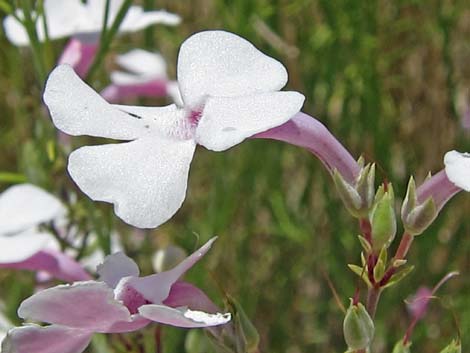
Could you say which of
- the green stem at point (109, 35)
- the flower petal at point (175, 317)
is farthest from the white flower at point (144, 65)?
the flower petal at point (175, 317)

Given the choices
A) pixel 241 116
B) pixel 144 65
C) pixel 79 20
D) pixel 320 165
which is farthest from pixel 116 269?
pixel 320 165

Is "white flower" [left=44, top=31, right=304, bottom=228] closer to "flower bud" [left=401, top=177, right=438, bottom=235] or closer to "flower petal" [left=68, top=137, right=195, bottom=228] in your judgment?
"flower petal" [left=68, top=137, right=195, bottom=228]

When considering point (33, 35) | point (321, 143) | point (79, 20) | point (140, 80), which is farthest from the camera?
point (140, 80)

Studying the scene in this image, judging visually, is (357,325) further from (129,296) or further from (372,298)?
(129,296)

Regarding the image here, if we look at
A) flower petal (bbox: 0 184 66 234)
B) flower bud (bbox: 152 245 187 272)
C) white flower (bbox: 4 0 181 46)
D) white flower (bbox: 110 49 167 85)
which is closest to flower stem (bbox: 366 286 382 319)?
flower bud (bbox: 152 245 187 272)

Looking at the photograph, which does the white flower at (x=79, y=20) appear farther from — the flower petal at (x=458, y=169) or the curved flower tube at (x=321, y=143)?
the flower petal at (x=458, y=169)
